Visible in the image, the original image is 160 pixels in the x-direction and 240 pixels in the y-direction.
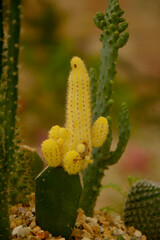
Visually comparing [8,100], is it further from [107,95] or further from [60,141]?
[107,95]

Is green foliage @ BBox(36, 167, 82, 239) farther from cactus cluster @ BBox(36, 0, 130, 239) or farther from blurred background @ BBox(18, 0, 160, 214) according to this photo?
blurred background @ BBox(18, 0, 160, 214)

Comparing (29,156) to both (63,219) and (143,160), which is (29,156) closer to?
(63,219)

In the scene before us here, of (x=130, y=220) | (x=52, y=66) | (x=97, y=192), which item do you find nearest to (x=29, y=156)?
(x=97, y=192)

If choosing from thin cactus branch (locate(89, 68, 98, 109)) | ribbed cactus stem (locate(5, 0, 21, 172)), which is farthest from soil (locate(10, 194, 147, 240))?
thin cactus branch (locate(89, 68, 98, 109))

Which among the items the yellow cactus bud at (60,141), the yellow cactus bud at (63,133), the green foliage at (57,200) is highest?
the yellow cactus bud at (63,133)

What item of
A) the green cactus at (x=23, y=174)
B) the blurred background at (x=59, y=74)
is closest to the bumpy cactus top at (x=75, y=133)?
the green cactus at (x=23, y=174)

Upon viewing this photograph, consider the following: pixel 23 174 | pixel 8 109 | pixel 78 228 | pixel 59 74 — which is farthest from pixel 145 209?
pixel 59 74

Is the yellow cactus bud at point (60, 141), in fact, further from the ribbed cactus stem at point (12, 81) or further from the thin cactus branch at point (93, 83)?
the thin cactus branch at point (93, 83)
